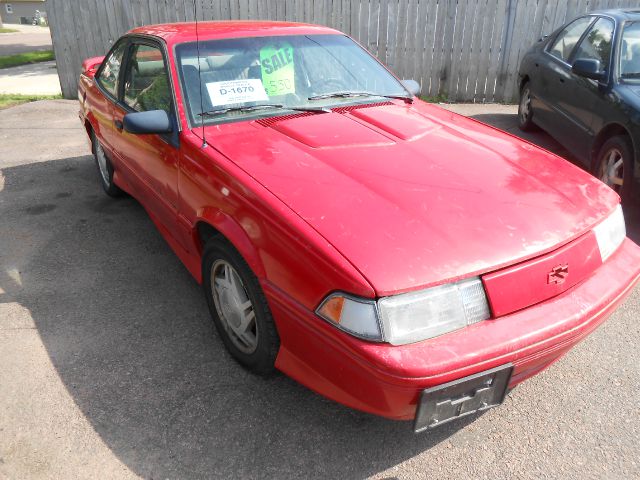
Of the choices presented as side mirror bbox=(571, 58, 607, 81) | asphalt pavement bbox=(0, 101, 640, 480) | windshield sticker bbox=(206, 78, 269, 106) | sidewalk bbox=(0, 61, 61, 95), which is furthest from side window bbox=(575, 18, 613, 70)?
sidewalk bbox=(0, 61, 61, 95)

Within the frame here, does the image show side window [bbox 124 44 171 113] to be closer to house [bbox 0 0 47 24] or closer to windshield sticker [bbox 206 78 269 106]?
windshield sticker [bbox 206 78 269 106]

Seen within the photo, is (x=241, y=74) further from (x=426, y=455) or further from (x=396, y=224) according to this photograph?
(x=426, y=455)

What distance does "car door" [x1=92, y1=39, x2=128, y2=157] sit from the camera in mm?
4188

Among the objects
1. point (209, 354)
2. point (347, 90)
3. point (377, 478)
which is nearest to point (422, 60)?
point (347, 90)

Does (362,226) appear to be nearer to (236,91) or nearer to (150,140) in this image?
(236,91)

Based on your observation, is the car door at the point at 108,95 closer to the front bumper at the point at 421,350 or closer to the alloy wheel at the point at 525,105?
the front bumper at the point at 421,350

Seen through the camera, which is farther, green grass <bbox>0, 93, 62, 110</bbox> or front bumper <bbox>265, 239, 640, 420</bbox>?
green grass <bbox>0, 93, 62, 110</bbox>

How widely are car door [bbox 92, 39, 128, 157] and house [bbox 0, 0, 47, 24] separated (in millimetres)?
71051

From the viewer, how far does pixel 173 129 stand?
300 cm

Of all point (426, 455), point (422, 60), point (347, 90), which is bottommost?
point (426, 455)

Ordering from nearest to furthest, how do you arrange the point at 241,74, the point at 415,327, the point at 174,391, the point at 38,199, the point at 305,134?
the point at 415,327 → the point at 174,391 → the point at 305,134 → the point at 241,74 → the point at 38,199

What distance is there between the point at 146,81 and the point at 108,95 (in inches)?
33.8

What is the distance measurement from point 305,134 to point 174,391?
1449 millimetres

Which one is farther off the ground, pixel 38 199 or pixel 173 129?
pixel 173 129
